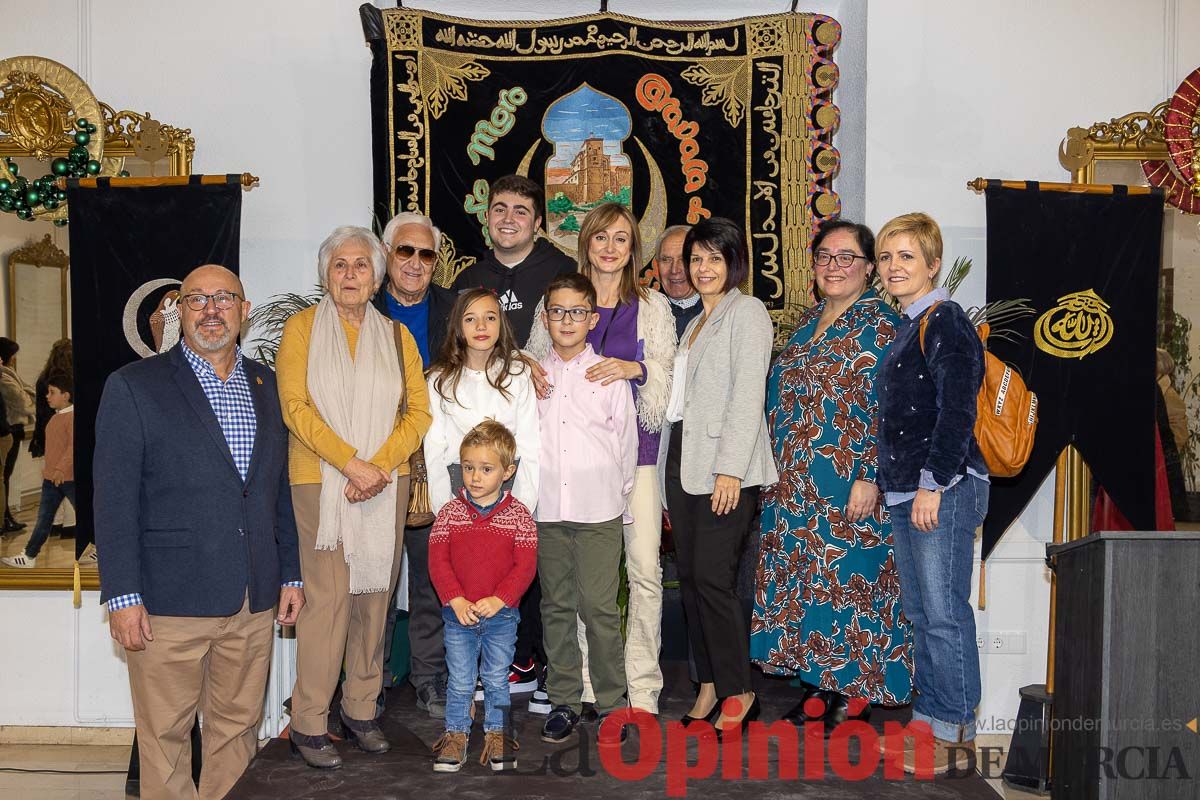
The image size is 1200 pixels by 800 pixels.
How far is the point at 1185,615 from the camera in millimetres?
2891

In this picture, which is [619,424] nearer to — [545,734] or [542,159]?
[545,734]

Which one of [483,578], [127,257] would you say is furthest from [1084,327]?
[127,257]

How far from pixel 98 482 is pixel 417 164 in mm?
2685

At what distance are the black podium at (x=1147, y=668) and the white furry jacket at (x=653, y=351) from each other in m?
1.43

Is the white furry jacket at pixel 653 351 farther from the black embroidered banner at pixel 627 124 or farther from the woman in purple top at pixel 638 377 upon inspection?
the black embroidered banner at pixel 627 124

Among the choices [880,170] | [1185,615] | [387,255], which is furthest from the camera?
[880,170]

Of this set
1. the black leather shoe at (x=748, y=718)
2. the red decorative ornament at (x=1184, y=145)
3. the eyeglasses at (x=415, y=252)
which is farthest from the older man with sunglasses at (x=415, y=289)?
the red decorative ornament at (x=1184, y=145)

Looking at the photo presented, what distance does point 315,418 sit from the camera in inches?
130

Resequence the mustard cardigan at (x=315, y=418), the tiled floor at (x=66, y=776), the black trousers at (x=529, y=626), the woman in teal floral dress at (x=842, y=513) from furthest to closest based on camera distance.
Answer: the tiled floor at (x=66, y=776), the black trousers at (x=529, y=626), the woman in teal floral dress at (x=842, y=513), the mustard cardigan at (x=315, y=418)

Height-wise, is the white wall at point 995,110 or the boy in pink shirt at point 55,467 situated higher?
the white wall at point 995,110

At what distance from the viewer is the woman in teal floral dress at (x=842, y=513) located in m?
3.55

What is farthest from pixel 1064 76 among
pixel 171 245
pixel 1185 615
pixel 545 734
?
pixel 171 245

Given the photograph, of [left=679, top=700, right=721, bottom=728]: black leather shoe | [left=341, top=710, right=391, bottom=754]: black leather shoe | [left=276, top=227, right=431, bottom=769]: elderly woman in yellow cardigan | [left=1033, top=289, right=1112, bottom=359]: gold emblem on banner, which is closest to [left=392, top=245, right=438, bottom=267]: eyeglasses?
[left=276, top=227, right=431, bottom=769]: elderly woman in yellow cardigan

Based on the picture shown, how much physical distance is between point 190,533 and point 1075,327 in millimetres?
3889
